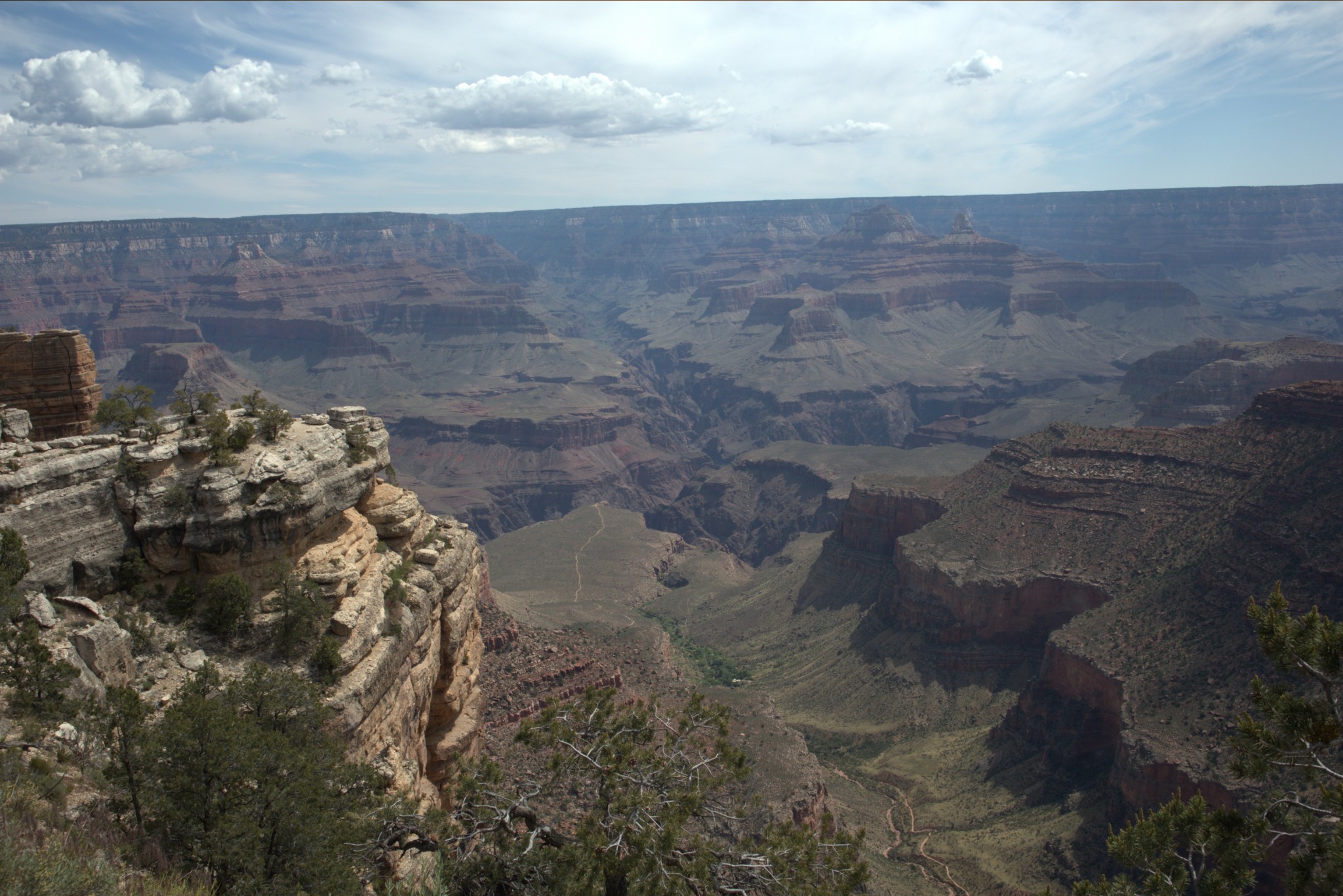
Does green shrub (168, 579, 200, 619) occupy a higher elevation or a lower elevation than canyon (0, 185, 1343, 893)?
higher

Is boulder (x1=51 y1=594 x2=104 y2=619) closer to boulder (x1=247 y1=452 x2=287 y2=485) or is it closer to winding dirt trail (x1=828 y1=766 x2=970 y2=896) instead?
boulder (x1=247 y1=452 x2=287 y2=485)

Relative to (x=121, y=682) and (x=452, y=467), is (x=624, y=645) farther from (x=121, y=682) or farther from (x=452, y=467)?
(x=452, y=467)

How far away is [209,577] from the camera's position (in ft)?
74.6

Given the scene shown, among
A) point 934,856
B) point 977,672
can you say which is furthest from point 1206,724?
point 977,672

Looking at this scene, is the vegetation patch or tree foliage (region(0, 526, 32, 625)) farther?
the vegetation patch

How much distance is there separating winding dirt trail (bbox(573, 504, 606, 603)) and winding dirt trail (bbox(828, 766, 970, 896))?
41.9 metres

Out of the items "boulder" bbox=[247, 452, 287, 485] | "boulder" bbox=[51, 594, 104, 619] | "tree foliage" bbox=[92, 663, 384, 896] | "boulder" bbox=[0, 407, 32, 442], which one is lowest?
"tree foliage" bbox=[92, 663, 384, 896]

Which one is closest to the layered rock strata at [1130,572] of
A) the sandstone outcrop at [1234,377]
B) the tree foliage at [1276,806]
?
the tree foliage at [1276,806]

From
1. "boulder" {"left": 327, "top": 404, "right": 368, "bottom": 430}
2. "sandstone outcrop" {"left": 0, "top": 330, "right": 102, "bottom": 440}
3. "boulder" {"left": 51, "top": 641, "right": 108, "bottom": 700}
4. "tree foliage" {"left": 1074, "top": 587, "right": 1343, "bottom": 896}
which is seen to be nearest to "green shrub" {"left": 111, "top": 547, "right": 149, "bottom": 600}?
"boulder" {"left": 51, "top": 641, "right": 108, "bottom": 700}

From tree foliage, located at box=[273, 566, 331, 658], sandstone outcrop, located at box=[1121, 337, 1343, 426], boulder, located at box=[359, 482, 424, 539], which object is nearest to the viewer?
tree foliage, located at box=[273, 566, 331, 658]

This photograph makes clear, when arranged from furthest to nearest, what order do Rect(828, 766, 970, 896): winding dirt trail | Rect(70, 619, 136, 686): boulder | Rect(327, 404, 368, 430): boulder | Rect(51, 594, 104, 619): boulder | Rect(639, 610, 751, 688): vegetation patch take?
1. Rect(639, 610, 751, 688): vegetation patch
2. Rect(828, 766, 970, 896): winding dirt trail
3. Rect(327, 404, 368, 430): boulder
4. Rect(51, 594, 104, 619): boulder
5. Rect(70, 619, 136, 686): boulder

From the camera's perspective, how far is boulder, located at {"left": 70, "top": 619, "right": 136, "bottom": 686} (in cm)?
1950

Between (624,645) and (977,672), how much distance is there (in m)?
31.6

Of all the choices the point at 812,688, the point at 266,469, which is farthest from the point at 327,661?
the point at 812,688
